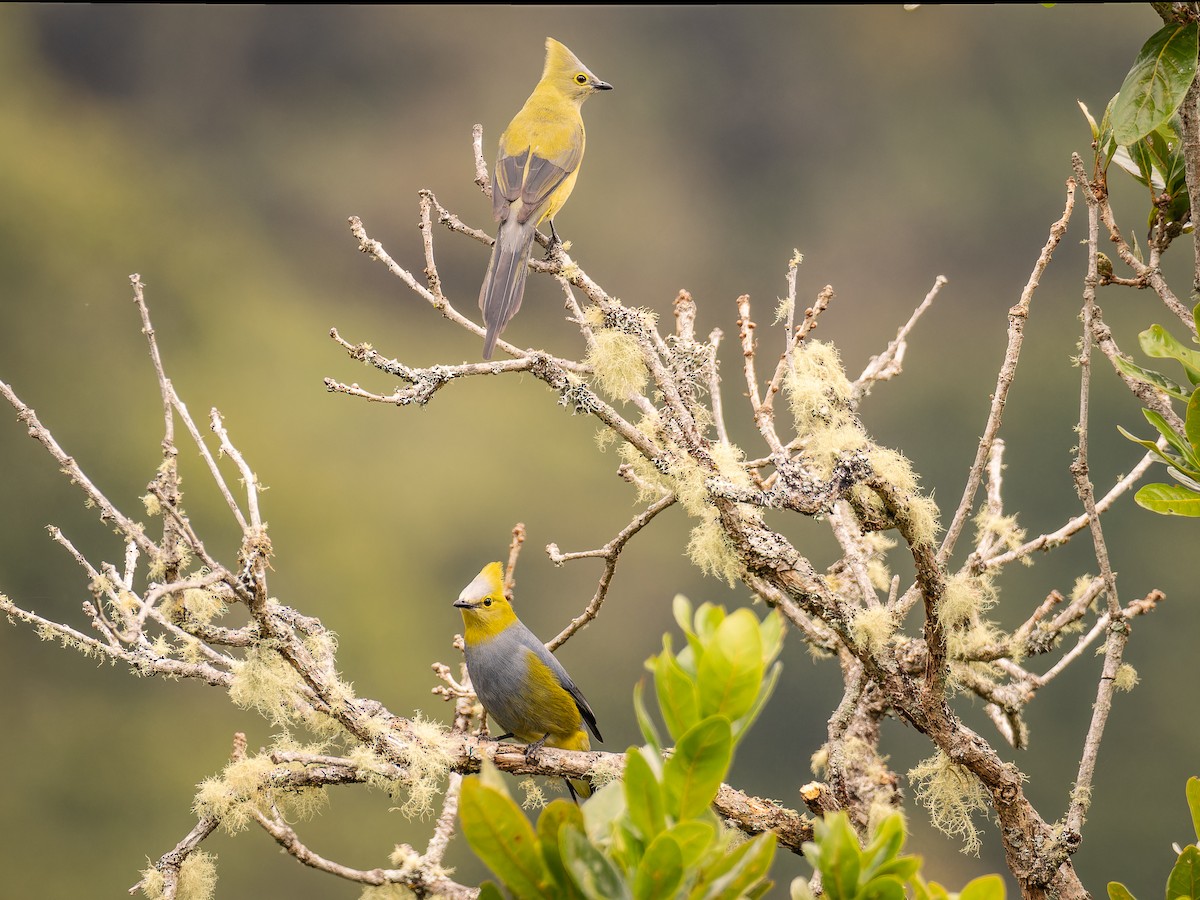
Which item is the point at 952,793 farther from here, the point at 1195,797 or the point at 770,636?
the point at 770,636

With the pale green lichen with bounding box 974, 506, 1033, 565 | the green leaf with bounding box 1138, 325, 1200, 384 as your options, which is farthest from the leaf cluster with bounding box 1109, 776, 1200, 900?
the pale green lichen with bounding box 974, 506, 1033, 565

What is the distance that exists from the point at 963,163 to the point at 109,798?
14.1 ft

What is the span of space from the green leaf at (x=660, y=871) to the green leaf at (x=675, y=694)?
3.7 inches

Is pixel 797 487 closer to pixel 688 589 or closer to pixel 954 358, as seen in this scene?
pixel 688 589

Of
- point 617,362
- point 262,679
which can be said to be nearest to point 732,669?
point 262,679

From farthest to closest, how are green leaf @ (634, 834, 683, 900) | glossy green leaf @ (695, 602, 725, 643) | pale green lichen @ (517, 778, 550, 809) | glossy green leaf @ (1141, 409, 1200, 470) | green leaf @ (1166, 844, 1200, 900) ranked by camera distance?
pale green lichen @ (517, 778, 550, 809) < glossy green leaf @ (1141, 409, 1200, 470) < green leaf @ (1166, 844, 1200, 900) < glossy green leaf @ (695, 602, 725, 643) < green leaf @ (634, 834, 683, 900)

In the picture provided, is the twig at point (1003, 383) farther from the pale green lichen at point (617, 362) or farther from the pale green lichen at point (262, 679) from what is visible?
the pale green lichen at point (262, 679)

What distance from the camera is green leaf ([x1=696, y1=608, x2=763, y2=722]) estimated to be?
3.22ft

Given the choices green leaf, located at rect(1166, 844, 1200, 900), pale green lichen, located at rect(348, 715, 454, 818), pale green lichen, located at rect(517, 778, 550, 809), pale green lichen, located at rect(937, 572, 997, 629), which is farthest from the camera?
pale green lichen, located at rect(517, 778, 550, 809)

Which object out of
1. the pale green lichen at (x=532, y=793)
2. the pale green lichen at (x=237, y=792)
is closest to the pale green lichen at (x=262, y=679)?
the pale green lichen at (x=237, y=792)

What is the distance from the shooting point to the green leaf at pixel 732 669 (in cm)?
98

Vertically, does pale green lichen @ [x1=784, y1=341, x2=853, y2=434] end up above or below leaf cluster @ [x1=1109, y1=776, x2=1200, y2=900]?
above

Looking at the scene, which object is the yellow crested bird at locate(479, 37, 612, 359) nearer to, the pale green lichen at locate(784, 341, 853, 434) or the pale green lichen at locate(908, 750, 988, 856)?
the pale green lichen at locate(784, 341, 853, 434)

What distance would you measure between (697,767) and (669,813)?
0.06 meters
